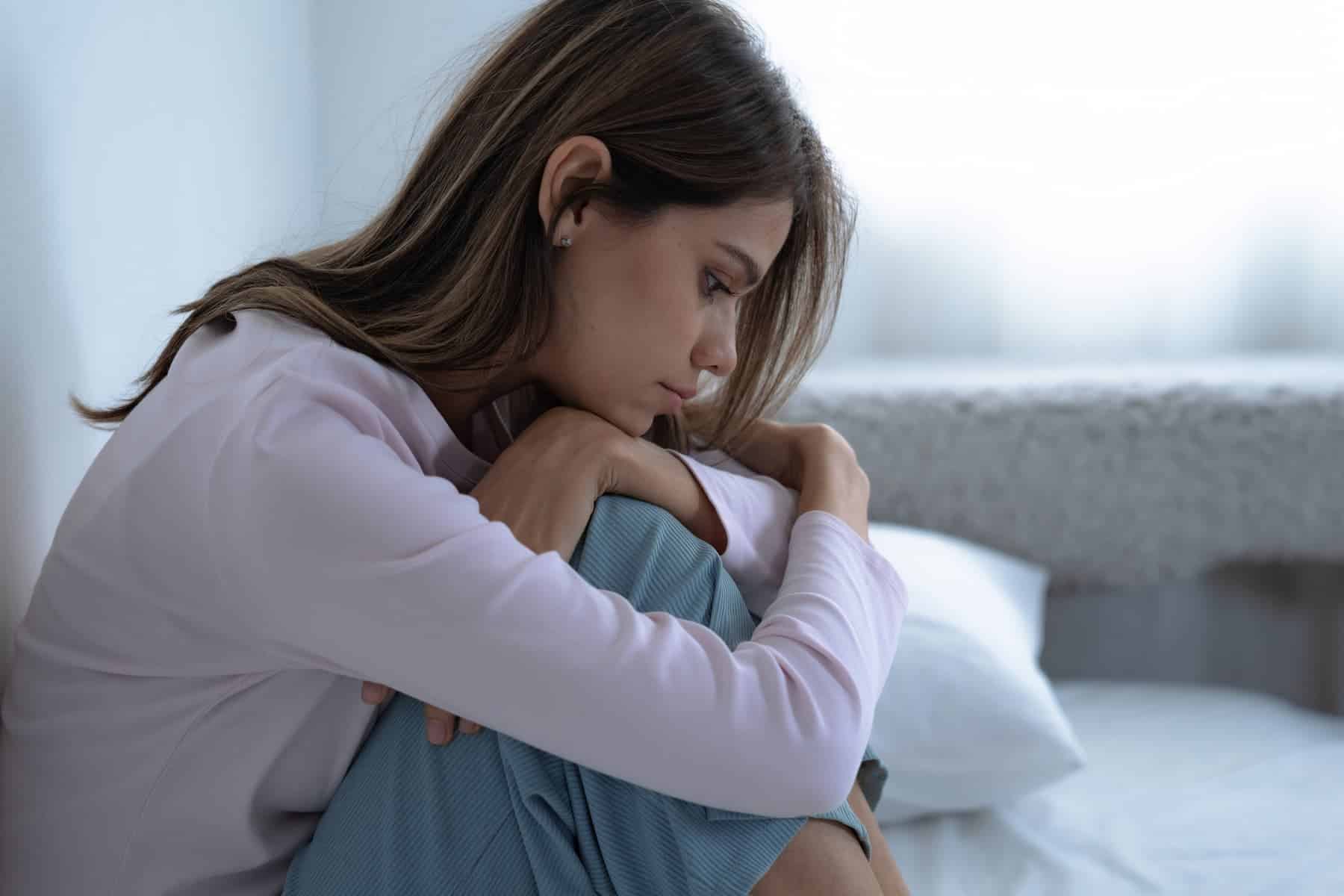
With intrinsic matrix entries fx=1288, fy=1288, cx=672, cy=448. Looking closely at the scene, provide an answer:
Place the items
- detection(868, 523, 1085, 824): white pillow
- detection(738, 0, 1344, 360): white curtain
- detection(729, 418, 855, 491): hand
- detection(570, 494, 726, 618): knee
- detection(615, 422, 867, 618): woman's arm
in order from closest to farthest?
detection(570, 494, 726, 618): knee → detection(615, 422, 867, 618): woman's arm → detection(729, 418, 855, 491): hand → detection(868, 523, 1085, 824): white pillow → detection(738, 0, 1344, 360): white curtain

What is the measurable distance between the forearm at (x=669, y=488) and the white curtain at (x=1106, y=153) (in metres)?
0.92

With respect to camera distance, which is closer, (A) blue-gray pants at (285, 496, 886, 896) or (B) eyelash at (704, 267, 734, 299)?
(A) blue-gray pants at (285, 496, 886, 896)

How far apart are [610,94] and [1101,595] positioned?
4.05 ft

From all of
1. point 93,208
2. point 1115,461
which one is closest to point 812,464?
point 93,208

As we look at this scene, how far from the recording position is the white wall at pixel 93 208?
77cm

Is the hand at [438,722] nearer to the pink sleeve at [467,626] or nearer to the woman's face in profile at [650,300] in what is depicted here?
the pink sleeve at [467,626]

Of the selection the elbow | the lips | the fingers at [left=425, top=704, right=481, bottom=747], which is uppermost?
the lips

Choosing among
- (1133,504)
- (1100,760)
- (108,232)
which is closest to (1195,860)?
(1100,760)

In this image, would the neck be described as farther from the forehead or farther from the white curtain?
the white curtain

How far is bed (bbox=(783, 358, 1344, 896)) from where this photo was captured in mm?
1458

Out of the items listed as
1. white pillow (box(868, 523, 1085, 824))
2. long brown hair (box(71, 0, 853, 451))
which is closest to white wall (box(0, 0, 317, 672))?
long brown hair (box(71, 0, 853, 451))

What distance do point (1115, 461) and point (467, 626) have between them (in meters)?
1.19

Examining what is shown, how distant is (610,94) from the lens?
776 millimetres

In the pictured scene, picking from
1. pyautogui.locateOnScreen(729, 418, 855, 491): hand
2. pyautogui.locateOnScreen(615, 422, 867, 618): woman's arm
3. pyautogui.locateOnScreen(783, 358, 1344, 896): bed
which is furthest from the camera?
pyautogui.locateOnScreen(783, 358, 1344, 896): bed
